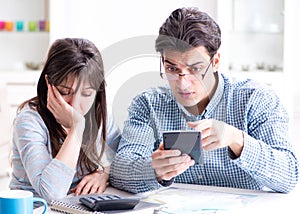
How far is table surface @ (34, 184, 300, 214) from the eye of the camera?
1.46m

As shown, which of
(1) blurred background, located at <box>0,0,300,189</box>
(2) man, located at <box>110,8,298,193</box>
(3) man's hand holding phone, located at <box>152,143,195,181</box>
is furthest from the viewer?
(1) blurred background, located at <box>0,0,300,189</box>

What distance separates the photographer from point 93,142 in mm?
1885

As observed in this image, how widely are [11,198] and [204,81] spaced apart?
82cm

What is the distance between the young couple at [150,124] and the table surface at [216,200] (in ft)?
0.13

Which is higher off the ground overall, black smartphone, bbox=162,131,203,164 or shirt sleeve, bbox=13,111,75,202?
black smartphone, bbox=162,131,203,164

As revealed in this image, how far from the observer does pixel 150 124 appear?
187 centimetres

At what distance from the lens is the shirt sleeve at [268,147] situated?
1604 mm

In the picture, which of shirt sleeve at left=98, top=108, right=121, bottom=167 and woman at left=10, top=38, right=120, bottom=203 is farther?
shirt sleeve at left=98, top=108, right=121, bottom=167

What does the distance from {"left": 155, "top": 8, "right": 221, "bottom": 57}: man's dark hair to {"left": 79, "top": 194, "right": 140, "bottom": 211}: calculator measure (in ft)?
1.67

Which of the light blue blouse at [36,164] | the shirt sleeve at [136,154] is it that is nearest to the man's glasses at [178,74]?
the shirt sleeve at [136,154]

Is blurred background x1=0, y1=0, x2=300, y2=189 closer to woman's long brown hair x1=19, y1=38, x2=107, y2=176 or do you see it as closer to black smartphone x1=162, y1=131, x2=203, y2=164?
woman's long brown hair x1=19, y1=38, x2=107, y2=176

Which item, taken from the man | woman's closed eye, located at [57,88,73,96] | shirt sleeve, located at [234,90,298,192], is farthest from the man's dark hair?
woman's closed eye, located at [57,88,73,96]

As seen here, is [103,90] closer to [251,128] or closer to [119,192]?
[119,192]

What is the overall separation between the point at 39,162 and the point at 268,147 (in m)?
0.69
